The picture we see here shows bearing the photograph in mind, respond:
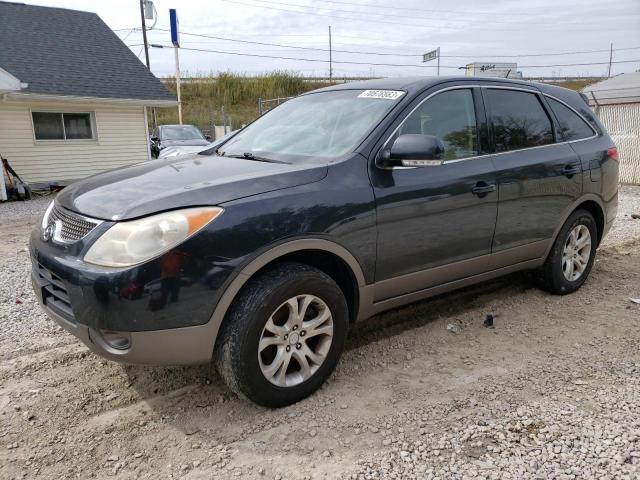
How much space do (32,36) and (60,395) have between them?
15424 millimetres

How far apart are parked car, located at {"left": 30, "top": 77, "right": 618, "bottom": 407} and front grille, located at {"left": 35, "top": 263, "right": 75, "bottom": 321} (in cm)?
1

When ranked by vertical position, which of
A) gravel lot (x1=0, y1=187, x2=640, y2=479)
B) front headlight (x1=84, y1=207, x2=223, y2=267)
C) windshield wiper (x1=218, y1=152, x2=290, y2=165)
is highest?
windshield wiper (x1=218, y1=152, x2=290, y2=165)

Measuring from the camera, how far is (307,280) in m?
2.78

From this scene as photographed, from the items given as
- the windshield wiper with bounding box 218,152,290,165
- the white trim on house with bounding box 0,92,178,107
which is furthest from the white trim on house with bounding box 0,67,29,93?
the windshield wiper with bounding box 218,152,290,165

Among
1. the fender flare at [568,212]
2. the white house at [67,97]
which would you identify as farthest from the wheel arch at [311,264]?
the white house at [67,97]

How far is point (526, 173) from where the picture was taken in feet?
12.8

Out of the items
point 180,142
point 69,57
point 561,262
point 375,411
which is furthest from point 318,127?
point 180,142

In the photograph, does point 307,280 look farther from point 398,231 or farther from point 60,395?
point 60,395

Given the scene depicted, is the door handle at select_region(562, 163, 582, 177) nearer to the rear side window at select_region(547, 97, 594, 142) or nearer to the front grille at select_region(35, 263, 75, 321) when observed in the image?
the rear side window at select_region(547, 97, 594, 142)

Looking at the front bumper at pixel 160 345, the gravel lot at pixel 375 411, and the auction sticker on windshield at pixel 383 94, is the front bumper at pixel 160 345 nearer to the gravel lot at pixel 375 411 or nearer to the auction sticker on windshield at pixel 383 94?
the gravel lot at pixel 375 411

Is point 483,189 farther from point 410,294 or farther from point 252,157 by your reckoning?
point 252,157

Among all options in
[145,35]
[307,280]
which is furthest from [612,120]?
[145,35]

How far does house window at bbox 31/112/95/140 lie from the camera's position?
45.0 feet

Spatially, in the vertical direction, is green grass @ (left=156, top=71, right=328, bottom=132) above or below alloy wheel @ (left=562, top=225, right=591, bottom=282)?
above
